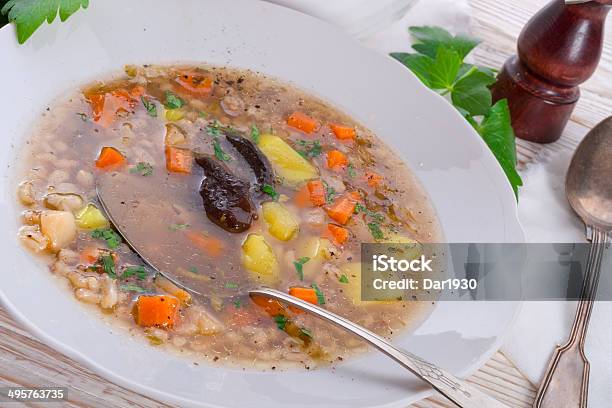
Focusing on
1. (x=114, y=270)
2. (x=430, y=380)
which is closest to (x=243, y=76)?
(x=114, y=270)

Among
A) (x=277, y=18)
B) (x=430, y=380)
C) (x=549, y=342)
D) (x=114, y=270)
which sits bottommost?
(x=549, y=342)

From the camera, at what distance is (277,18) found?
3.59 metres

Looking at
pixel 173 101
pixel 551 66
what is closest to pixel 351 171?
pixel 173 101

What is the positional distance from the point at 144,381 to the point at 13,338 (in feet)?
1.93

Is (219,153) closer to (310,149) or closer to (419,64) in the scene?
(310,149)

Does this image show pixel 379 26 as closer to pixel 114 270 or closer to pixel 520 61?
pixel 520 61

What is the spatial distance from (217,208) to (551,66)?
1.93m

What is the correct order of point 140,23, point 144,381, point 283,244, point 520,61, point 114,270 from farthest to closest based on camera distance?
point 520,61 < point 140,23 < point 283,244 < point 114,270 < point 144,381

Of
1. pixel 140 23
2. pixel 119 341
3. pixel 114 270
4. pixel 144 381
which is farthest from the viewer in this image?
pixel 140 23

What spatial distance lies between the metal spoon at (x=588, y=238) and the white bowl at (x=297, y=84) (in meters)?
0.44

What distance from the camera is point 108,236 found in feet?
8.75

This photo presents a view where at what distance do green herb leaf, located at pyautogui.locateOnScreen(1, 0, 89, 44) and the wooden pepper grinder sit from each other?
88.0 inches

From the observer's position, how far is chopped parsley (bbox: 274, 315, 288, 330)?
2.61 meters

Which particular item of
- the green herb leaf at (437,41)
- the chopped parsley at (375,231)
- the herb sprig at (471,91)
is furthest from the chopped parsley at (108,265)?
the green herb leaf at (437,41)
